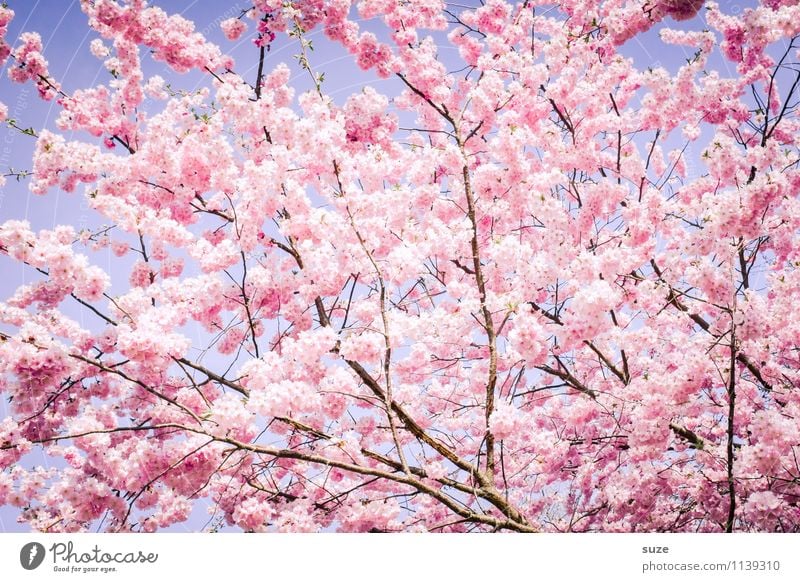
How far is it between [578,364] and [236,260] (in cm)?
304

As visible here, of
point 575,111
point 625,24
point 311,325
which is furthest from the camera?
point 575,111

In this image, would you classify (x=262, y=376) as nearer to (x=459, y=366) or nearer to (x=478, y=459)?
(x=478, y=459)

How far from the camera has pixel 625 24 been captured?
12.7ft
